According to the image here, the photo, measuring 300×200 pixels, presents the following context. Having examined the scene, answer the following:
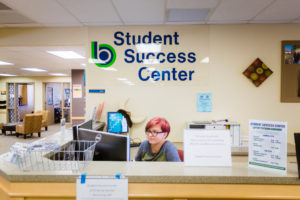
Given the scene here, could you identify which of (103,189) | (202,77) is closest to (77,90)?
(202,77)

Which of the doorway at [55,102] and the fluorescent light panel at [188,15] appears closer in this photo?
the fluorescent light panel at [188,15]

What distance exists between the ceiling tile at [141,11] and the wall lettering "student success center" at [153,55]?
0.83ft

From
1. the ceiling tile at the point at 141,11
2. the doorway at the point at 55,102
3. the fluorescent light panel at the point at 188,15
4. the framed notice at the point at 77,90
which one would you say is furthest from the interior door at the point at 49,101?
the fluorescent light panel at the point at 188,15

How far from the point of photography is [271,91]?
3.47 metres

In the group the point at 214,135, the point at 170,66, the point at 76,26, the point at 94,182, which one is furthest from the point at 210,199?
→ the point at 76,26

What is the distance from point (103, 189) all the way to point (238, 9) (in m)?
2.85

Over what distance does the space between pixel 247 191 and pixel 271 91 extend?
2.78 m

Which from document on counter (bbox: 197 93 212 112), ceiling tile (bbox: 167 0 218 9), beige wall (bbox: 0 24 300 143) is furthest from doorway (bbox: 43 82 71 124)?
ceiling tile (bbox: 167 0 218 9)

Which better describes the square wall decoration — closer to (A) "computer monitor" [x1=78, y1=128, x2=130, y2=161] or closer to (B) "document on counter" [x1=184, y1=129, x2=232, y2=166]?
(B) "document on counter" [x1=184, y1=129, x2=232, y2=166]

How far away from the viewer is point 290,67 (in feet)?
11.2

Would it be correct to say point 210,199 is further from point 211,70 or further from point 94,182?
point 211,70

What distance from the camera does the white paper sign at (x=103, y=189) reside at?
1172 millimetres

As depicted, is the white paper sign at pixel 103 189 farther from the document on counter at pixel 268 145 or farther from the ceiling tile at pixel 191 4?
the ceiling tile at pixel 191 4

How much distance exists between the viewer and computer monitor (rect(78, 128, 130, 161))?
151 cm
